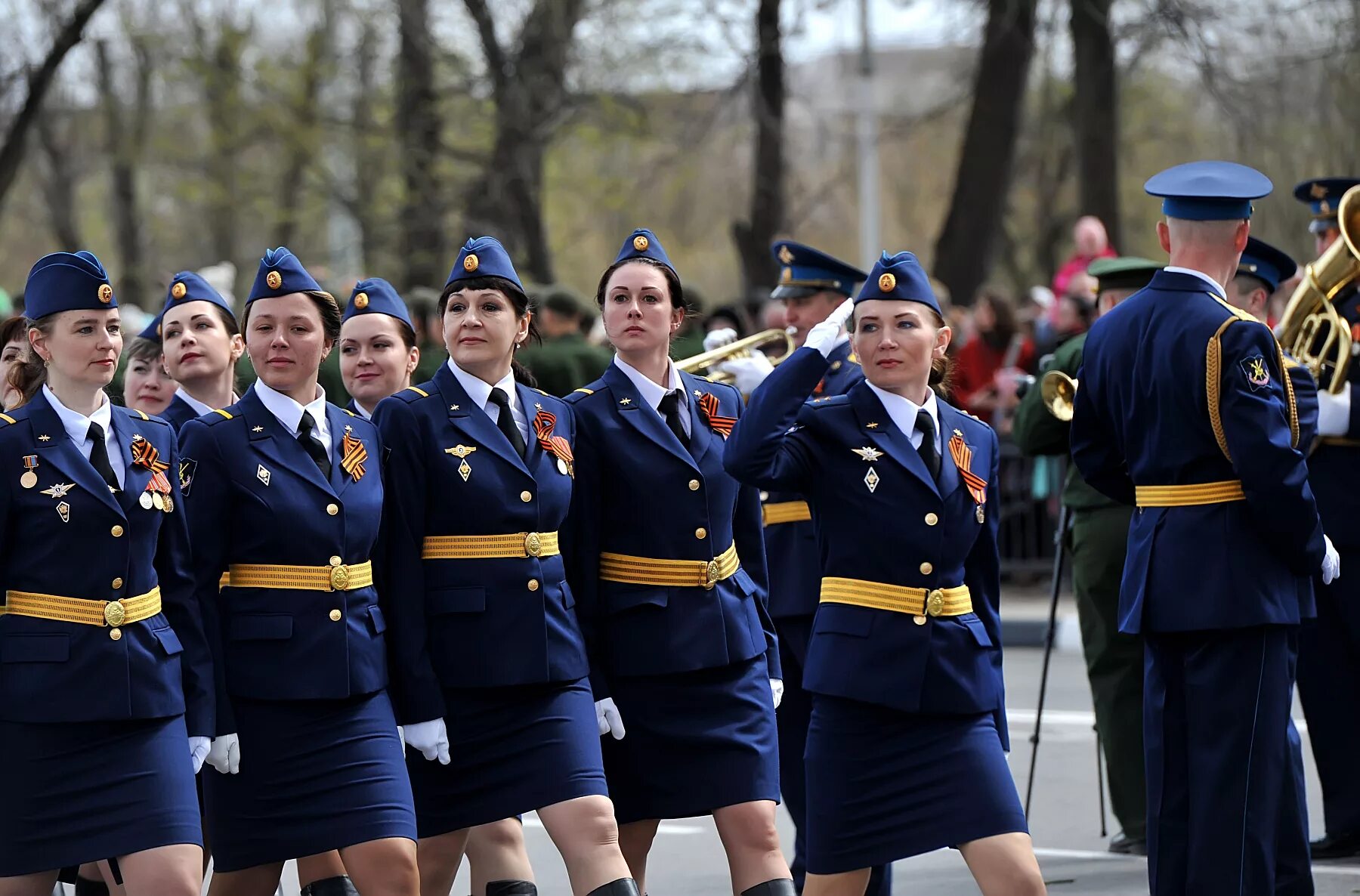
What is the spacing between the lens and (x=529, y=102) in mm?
21688

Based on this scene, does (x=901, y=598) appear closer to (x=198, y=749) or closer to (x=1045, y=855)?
(x=198, y=749)

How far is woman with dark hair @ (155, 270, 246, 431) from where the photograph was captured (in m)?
6.79

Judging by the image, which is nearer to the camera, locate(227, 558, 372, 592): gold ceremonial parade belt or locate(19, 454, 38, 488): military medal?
locate(19, 454, 38, 488): military medal

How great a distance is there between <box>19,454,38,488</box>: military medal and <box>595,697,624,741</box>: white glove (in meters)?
1.76

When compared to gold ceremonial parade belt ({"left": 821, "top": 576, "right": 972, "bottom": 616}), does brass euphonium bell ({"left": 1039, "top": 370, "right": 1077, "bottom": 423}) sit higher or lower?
higher

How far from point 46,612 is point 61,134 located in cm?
3484

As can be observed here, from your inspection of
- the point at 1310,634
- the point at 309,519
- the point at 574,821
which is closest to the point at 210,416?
the point at 309,519

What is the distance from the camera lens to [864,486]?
6086mm

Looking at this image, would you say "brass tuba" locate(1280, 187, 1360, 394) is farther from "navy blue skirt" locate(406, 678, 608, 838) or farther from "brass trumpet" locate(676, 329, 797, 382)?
"navy blue skirt" locate(406, 678, 608, 838)

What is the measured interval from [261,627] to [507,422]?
37.2 inches

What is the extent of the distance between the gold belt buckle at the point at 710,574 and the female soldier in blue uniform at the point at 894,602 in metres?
0.41

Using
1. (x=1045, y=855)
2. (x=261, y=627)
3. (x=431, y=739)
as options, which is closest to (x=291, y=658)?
(x=261, y=627)

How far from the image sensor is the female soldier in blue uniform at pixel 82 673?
17.9 ft

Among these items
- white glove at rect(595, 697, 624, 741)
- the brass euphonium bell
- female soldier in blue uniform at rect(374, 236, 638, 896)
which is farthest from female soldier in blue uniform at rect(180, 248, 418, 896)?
the brass euphonium bell
